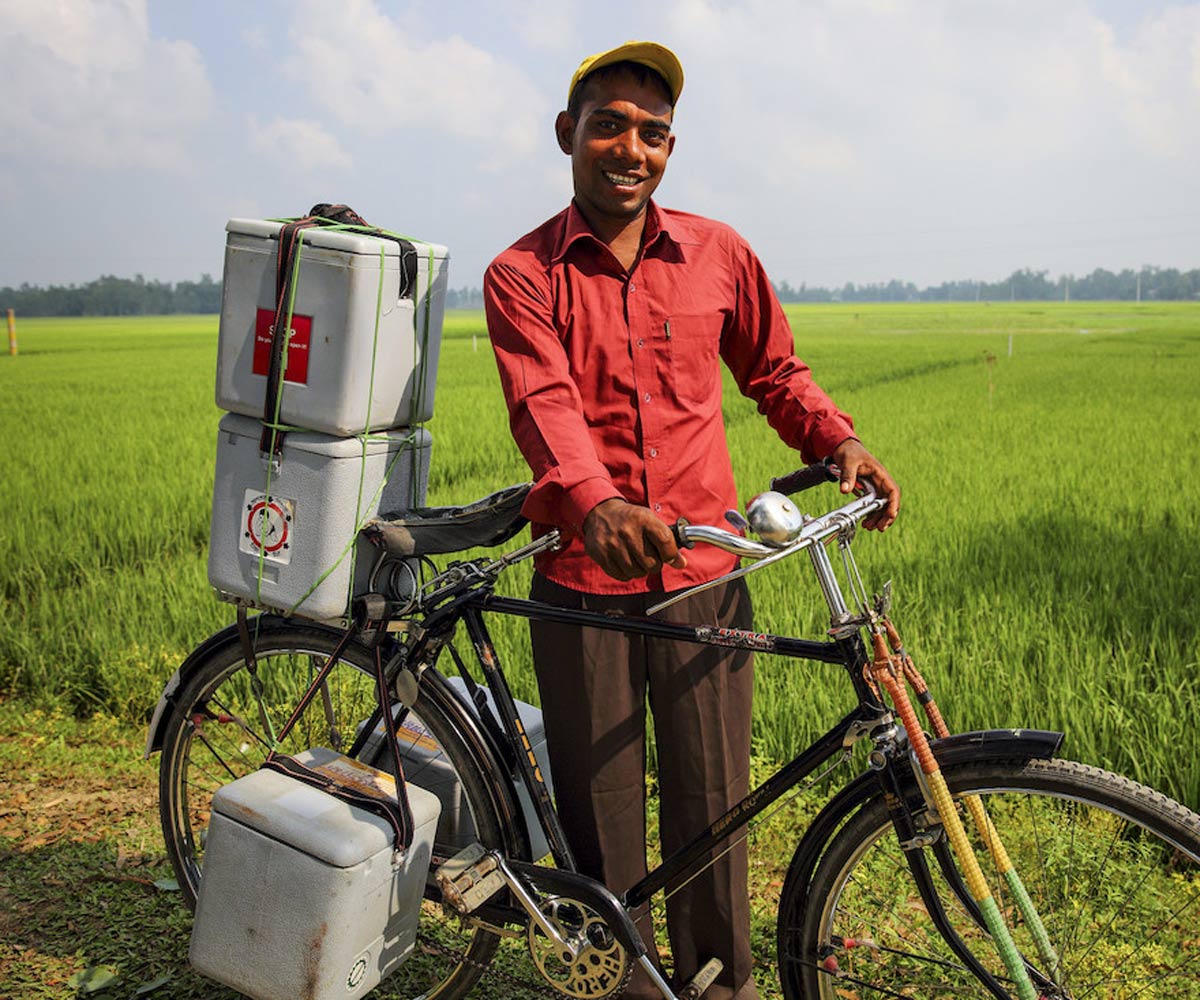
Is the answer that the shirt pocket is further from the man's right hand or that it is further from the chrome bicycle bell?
the chrome bicycle bell

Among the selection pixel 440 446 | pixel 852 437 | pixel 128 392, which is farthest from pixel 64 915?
pixel 128 392

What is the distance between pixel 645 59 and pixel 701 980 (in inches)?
69.9

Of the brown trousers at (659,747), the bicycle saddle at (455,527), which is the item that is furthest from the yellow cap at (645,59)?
the brown trousers at (659,747)

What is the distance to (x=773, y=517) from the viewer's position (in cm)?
162

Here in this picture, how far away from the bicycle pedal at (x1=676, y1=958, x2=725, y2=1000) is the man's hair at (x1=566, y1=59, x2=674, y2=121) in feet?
5.56

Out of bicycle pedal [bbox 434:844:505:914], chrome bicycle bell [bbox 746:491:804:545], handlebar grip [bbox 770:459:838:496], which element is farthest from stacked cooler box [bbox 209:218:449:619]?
chrome bicycle bell [bbox 746:491:804:545]

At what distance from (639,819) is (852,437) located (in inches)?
35.9

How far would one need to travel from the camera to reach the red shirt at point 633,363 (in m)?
2.06

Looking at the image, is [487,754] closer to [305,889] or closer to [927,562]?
[305,889]

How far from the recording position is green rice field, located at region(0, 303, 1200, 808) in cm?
372

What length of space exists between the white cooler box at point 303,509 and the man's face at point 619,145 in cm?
60

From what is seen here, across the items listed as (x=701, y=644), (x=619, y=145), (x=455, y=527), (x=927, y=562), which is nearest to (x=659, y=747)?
(x=701, y=644)

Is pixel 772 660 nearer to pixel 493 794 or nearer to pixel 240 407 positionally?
pixel 493 794

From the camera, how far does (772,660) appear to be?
13.5 feet
